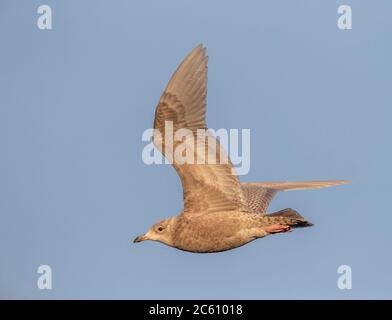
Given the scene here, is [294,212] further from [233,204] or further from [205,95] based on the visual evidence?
[205,95]

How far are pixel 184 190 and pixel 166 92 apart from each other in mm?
1381

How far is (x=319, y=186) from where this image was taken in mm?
15547

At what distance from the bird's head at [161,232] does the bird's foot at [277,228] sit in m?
1.37

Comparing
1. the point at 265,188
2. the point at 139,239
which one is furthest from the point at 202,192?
the point at 265,188

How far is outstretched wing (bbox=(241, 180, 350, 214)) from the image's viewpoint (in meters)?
14.8

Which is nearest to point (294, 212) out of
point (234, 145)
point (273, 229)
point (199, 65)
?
point (273, 229)

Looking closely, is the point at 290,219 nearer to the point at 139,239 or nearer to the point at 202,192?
the point at 202,192

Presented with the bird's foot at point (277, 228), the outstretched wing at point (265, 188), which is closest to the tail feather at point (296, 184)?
the outstretched wing at point (265, 188)

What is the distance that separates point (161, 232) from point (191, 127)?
1606 millimetres

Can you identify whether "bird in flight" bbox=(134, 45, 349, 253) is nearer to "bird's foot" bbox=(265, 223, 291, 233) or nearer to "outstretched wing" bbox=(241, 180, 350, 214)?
"bird's foot" bbox=(265, 223, 291, 233)

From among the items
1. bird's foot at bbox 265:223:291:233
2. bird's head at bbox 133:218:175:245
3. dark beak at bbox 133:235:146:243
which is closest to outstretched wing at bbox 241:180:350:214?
bird's foot at bbox 265:223:291:233

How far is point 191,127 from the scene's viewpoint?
44.3 feet

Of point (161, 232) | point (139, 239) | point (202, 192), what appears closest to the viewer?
point (202, 192)

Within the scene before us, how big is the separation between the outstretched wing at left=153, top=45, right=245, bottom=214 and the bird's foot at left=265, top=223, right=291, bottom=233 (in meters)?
0.80
